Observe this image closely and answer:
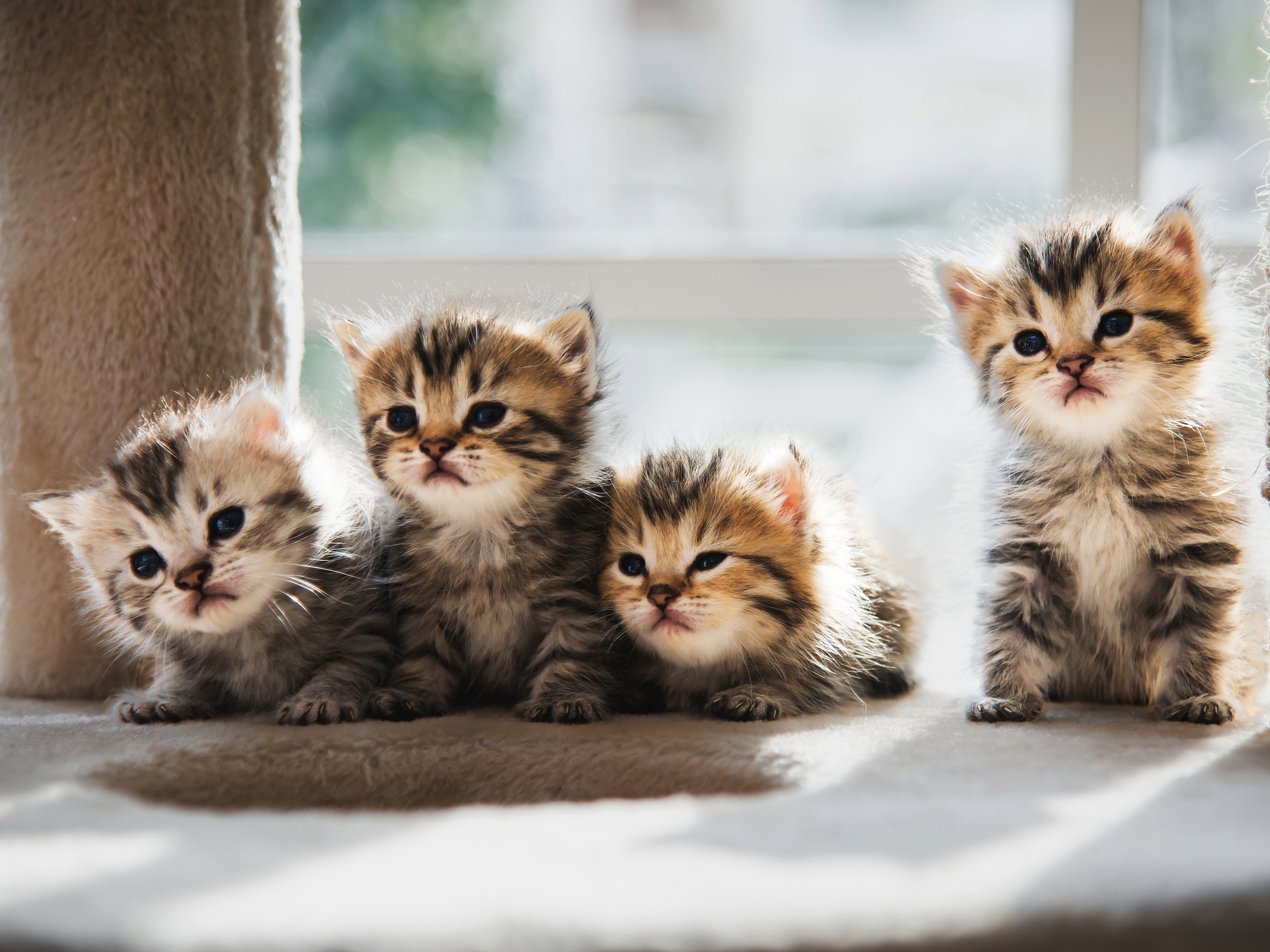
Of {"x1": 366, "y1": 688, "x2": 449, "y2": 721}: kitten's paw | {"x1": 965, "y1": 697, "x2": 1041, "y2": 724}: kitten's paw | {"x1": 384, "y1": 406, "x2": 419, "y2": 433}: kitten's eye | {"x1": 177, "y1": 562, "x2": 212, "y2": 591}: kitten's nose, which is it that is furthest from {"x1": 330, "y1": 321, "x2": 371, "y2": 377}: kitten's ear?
{"x1": 965, "y1": 697, "x2": 1041, "y2": 724}: kitten's paw

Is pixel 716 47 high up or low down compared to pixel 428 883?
up

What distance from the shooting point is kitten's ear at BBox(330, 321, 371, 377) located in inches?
55.5

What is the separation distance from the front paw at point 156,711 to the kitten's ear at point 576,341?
2.25ft

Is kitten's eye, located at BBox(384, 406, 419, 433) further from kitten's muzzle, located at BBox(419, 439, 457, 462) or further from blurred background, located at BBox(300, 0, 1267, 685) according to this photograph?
blurred background, located at BBox(300, 0, 1267, 685)

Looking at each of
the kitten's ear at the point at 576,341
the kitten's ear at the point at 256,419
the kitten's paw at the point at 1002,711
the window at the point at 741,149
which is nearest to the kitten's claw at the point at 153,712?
the kitten's ear at the point at 256,419

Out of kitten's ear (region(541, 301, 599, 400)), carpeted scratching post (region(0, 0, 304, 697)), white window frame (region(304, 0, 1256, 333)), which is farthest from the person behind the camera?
→ white window frame (region(304, 0, 1256, 333))

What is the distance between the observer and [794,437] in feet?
4.91

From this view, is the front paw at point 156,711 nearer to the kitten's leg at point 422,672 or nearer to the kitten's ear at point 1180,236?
the kitten's leg at point 422,672

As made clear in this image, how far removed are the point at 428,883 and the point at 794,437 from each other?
3.04ft

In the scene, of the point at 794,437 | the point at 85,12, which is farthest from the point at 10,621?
the point at 794,437

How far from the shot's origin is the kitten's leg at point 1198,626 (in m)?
1.21

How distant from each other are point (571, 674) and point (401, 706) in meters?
0.22

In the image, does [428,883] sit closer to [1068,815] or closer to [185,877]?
[185,877]

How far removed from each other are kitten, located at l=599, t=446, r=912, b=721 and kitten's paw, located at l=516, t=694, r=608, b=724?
4.5 inches
